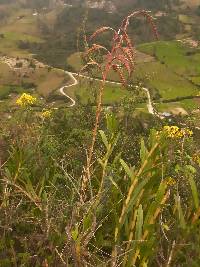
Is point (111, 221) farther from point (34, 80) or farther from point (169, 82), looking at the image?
point (34, 80)

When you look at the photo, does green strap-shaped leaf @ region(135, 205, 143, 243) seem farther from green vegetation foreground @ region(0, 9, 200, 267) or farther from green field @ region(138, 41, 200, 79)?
green field @ region(138, 41, 200, 79)

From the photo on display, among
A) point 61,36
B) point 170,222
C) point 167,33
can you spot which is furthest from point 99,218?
point 61,36

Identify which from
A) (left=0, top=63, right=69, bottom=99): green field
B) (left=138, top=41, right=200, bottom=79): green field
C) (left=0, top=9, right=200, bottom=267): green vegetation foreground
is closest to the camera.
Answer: (left=0, top=9, right=200, bottom=267): green vegetation foreground

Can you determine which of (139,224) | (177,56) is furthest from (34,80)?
(139,224)

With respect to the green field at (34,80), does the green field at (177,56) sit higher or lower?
higher

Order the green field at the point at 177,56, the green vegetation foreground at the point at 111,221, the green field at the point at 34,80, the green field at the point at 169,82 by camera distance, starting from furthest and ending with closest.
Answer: the green field at the point at 177,56
the green field at the point at 34,80
the green field at the point at 169,82
the green vegetation foreground at the point at 111,221

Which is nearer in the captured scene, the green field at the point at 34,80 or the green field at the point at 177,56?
the green field at the point at 34,80

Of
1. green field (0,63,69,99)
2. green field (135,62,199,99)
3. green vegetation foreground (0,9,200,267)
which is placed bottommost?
green field (0,63,69,99)

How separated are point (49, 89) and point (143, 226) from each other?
61603mm

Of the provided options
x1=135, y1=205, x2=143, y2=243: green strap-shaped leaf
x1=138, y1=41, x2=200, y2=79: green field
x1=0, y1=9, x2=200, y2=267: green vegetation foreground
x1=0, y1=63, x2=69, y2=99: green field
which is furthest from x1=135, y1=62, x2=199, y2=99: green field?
x1=135, y1=205, x2=143, y2=243: green strap-shaped leaf

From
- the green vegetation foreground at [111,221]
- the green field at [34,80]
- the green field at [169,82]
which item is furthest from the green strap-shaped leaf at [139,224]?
the green field at [34,80]

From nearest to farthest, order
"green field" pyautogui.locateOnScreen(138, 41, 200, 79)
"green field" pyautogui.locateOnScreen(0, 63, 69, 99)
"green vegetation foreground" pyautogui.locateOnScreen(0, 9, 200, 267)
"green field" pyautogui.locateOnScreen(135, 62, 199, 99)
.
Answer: "green vegetation foreground" pyautogui.locateOnScreen(0, 9, 200, 267)
"green field" pyautogui.locateOnScreen(135, 62, 199, 99)
"green field" pyautogui.locateOnScreen(0, 63, 69, 99)
"green field" pyautogui.locateOnScreen(138, 41, 200, 79)

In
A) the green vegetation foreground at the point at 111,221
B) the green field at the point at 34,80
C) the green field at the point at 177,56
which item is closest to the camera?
the green vegetation foreground at the point at 111,221

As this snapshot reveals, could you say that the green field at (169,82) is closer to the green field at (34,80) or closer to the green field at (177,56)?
the green field at (177,56)
